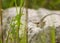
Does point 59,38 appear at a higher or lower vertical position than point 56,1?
lower

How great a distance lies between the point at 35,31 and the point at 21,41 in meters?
0.35

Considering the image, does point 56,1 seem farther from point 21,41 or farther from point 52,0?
point 21,41

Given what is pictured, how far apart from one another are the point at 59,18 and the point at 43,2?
111cm

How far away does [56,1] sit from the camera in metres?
3.34

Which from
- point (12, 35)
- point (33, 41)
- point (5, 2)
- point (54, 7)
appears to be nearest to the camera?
point (12, 35)

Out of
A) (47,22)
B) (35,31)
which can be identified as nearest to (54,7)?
(47,22)

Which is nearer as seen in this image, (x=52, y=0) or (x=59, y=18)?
(x=59, y=18)

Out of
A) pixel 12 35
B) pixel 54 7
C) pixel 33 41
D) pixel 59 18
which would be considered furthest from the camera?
pixel 54 7

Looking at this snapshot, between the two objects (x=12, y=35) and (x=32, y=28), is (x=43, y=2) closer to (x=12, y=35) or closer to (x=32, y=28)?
(x=32, y=28)

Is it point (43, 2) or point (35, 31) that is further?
point (43, 2)

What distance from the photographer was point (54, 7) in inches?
128

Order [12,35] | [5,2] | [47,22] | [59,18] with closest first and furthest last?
[12,35] < [47,22] < [59,18] < [5,2]

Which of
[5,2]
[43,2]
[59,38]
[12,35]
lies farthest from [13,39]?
[43,2]

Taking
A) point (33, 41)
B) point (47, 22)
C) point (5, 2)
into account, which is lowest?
point (33, 41)
